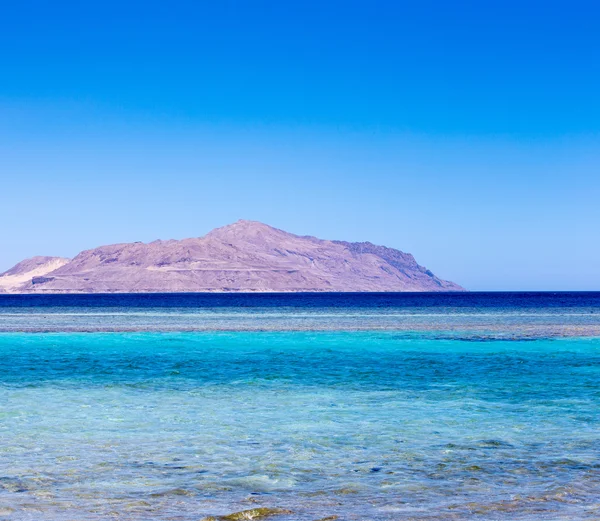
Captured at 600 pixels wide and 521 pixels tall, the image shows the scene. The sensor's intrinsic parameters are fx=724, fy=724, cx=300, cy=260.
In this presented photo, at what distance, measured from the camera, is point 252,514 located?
9.62 m

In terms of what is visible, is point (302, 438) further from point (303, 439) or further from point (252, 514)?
point (252, 514)

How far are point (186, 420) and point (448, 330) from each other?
39.2m

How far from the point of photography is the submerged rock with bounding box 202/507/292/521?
9.46 m

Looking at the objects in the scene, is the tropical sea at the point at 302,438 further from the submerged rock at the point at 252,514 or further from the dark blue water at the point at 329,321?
the dark blue water at the point at 329,321

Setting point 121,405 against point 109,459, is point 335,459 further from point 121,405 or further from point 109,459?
point 121,405

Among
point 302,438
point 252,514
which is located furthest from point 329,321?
point 252,514

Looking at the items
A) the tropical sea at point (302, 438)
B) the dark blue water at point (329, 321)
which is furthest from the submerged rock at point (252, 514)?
the dark blue water at point (329, 321)

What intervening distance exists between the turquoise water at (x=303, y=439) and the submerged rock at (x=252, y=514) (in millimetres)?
220

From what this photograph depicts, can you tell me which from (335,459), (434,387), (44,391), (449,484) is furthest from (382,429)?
(44,391)

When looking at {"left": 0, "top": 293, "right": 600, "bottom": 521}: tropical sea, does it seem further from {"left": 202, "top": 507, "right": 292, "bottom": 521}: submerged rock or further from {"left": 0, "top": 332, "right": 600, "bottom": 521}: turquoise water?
{"left": 202, "top": 507, "right": 292, "bottom": 521}: submerged rock

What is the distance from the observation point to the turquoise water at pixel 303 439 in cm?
1022

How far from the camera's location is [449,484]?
36.5 feet

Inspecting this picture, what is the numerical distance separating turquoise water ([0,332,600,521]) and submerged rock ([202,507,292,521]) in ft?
0.72

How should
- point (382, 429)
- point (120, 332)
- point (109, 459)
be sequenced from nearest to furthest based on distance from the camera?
1. point (109, 459)
2. point (382, 429)
3. point (120, 332)
